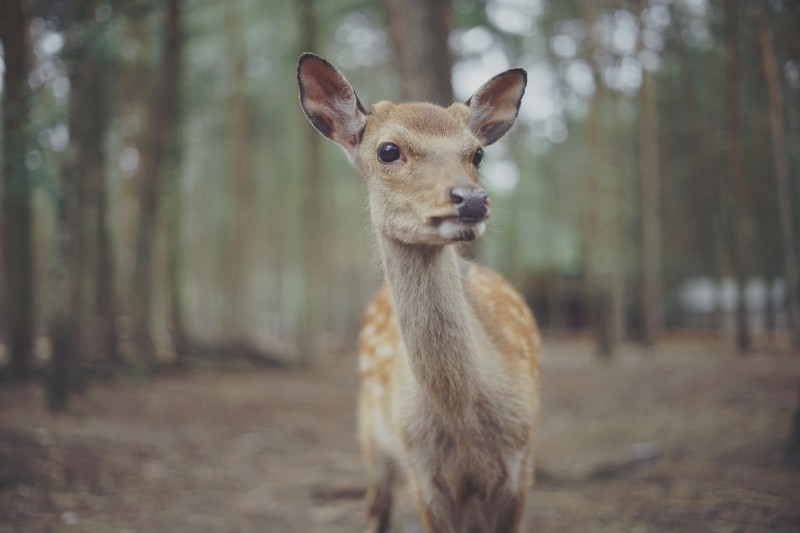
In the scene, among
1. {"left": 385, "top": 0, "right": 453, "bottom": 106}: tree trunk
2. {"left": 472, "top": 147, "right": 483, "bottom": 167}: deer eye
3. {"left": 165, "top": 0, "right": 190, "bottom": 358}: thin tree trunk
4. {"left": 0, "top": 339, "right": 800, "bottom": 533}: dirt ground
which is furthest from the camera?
{"left": 165, "top": 0, "right": 190, "bottom": 358}: thin tree trunk

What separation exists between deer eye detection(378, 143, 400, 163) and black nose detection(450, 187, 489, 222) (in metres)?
0.61

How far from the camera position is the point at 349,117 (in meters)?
3.67

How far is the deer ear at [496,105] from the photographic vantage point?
3.80 metres

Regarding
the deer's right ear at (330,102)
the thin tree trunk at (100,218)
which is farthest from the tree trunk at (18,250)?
the deer's right ear at (330,102)

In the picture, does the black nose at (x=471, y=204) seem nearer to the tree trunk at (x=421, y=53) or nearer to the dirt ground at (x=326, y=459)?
the dirt ground at (x=326, y=459)

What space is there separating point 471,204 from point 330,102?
1.27 metres

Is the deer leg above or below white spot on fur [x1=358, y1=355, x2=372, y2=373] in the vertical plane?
below

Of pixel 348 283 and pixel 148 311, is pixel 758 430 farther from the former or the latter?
pixel 348 283

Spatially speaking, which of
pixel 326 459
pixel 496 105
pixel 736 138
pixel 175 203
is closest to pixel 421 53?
pixel 496 105

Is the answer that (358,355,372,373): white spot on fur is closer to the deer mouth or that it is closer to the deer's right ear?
the deer's right ear

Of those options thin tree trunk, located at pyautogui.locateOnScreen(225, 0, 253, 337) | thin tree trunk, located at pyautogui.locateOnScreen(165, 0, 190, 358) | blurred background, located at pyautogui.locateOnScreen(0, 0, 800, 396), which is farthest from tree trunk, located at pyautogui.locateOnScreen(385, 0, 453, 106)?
thin tree trunk, located at pyautogui.locateOnScreen(225, 0, 253, 337)

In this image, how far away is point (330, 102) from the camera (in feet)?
12.0

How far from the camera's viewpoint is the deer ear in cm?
380

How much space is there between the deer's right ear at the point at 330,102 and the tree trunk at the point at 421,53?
9.19 feet
